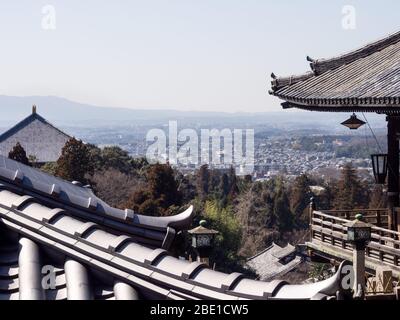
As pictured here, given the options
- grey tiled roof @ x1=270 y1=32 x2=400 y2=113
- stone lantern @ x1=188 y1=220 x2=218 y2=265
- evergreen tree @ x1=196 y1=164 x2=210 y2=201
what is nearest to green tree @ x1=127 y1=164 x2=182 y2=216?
grey tiled roof @ x1=270 y1=32 x2=400 y2=113

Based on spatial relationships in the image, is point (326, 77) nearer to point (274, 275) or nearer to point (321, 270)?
point (321, 270)

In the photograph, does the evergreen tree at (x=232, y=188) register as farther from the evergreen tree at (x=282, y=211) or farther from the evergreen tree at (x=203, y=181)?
the evergreen tree at (x=282, y=211)

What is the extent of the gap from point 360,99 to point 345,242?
2.74 metres

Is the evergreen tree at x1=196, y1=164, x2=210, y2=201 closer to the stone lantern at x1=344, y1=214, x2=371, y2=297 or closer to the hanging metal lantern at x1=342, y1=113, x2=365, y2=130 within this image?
the hanging metal lantern at x1=342, y1=113, x2=365, y2=130

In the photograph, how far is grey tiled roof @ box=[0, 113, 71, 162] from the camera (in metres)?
53.9

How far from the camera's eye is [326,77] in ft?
53.8

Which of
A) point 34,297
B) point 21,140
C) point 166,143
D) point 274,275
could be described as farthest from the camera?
point 166,143

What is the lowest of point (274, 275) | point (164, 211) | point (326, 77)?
point (274, 275)

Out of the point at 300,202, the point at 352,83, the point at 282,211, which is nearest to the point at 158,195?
the point at 282,211

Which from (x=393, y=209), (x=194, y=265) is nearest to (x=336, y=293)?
(x=194, y=265)

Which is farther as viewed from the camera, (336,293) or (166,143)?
(166,143)

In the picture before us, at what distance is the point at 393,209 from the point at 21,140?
42677mm

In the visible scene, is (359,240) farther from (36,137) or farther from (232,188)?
(232,188)

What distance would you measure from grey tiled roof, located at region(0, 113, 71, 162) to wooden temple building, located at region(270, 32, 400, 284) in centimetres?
3797
